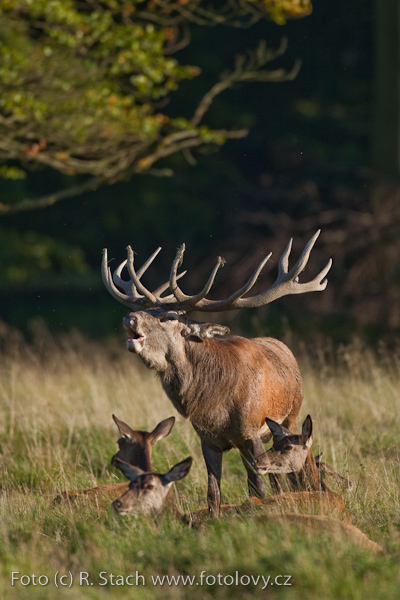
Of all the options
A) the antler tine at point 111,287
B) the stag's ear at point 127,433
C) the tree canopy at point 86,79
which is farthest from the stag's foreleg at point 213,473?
the tree canopy at point 86,79

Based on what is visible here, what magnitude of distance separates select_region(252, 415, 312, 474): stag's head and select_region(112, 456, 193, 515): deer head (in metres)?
0.59

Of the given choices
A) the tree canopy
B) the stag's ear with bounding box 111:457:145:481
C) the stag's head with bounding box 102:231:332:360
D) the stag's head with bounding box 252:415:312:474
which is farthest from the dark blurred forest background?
the stag's ear with bounding box 111:457:145:481

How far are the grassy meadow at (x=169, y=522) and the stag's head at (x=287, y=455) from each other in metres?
0.47

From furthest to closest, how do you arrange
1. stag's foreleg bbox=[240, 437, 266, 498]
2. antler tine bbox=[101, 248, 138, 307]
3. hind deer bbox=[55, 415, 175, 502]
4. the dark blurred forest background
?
the dark blurred forest background, antler tine bbox=[101, 248, 138, 307], stag's foreleg bbox=[240, 437, 266, 498], hind deer bbox=[55, 415, 175, 502]

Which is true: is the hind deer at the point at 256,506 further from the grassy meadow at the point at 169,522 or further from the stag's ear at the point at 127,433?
the stag's ear at the point at 127,433

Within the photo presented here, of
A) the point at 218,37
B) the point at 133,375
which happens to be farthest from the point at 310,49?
the point at 133,375

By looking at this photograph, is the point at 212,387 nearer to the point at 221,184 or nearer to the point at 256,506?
the point at 256,506

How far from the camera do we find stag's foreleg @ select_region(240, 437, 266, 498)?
553 cm

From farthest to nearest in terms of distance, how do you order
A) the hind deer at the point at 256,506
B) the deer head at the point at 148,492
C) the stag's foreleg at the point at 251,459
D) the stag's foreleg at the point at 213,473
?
the stag's foreleg at the point at 213,473 → the stag's foreleg at the point at 251,459 → the deer head at the point at 148,492 → the hind deer at the point at 256,506

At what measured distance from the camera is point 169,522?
16.0 feet

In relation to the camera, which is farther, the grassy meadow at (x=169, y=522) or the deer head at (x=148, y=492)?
the deer head at (x=148, y=492)

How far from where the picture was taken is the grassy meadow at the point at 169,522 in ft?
13.2

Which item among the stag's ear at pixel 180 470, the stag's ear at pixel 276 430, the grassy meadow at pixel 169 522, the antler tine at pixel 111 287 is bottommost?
the grassy meadow at pixel 169 522

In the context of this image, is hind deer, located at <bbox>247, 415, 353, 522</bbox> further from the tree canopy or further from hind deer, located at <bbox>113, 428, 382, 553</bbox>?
the tree canopy
